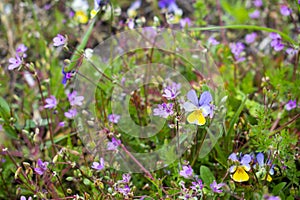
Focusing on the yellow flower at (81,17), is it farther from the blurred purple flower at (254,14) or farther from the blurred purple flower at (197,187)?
the blurred purple flower at (197,187)

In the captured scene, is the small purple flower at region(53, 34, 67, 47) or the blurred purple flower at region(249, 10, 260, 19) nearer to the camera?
the small purple flower at region(53, 34, 67, 47)

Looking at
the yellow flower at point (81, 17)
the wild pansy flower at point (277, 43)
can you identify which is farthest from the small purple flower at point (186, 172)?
the yellow flower at point (81, 17)

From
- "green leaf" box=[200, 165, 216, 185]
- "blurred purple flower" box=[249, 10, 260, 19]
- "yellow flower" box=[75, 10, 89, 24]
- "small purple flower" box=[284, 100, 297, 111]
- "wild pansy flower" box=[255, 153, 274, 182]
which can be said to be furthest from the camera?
"blurred purple flower" box=[249, 10, 260, 19]

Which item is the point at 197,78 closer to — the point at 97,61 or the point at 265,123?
the point at 97,61

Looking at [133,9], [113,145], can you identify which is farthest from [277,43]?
[133,9]

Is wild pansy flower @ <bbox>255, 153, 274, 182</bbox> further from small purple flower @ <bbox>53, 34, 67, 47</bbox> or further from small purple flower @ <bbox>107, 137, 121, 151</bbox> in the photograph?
small purple flower @ <bbox>53, 34, 67, 47</bbox>

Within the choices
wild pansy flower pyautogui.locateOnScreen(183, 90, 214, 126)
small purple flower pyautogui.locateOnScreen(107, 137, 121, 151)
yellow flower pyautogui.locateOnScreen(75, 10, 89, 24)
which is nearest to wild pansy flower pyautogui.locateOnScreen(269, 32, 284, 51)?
wild pansy flower pyautogui.locateOnScreen(183, 90, 214, 126)

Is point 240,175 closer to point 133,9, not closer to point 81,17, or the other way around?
point 81,17

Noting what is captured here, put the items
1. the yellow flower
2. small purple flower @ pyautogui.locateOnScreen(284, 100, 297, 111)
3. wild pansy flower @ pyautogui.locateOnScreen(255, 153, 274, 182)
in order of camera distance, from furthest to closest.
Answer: the yellow flower, small purple flower @ pyautogui.locateOnScreen(284, 100, 297, 111), wild pansy flower @ pyautogui.locateOnScreen(255, 153, 274, 182)
